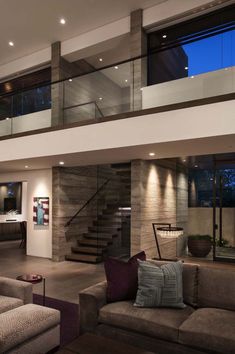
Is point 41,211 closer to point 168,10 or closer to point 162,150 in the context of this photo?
point 162,150

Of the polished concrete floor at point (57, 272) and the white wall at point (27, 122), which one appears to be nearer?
the polished concrete floor at point (57, 272)

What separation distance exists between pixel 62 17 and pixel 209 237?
6.85m

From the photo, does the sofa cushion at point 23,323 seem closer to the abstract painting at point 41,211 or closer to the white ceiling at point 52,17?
the abstract painting at point 41,211

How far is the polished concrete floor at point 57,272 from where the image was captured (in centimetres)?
521

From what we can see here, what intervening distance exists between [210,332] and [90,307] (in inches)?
47.8

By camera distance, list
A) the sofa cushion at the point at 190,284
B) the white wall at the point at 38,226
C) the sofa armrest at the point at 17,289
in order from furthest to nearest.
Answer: the white wall at the point at 38,226 < the sofa armrest at the point at 17,289 < the sofa cushion at the point at 190,284

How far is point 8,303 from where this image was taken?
129 inches

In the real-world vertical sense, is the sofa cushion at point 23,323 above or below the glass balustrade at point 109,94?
below

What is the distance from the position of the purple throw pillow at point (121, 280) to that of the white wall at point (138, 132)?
2.31 metres

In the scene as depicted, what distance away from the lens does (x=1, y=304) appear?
3238 millimetres

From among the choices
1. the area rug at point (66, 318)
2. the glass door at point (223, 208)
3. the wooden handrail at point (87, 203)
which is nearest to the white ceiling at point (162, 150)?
the wooden handrail at point (87, 203)

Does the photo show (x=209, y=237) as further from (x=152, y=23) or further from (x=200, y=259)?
(x=152, y=23)

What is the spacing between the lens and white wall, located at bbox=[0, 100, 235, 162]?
438 centimetres

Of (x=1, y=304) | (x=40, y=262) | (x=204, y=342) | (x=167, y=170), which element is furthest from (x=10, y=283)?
(x=167, y=170)
